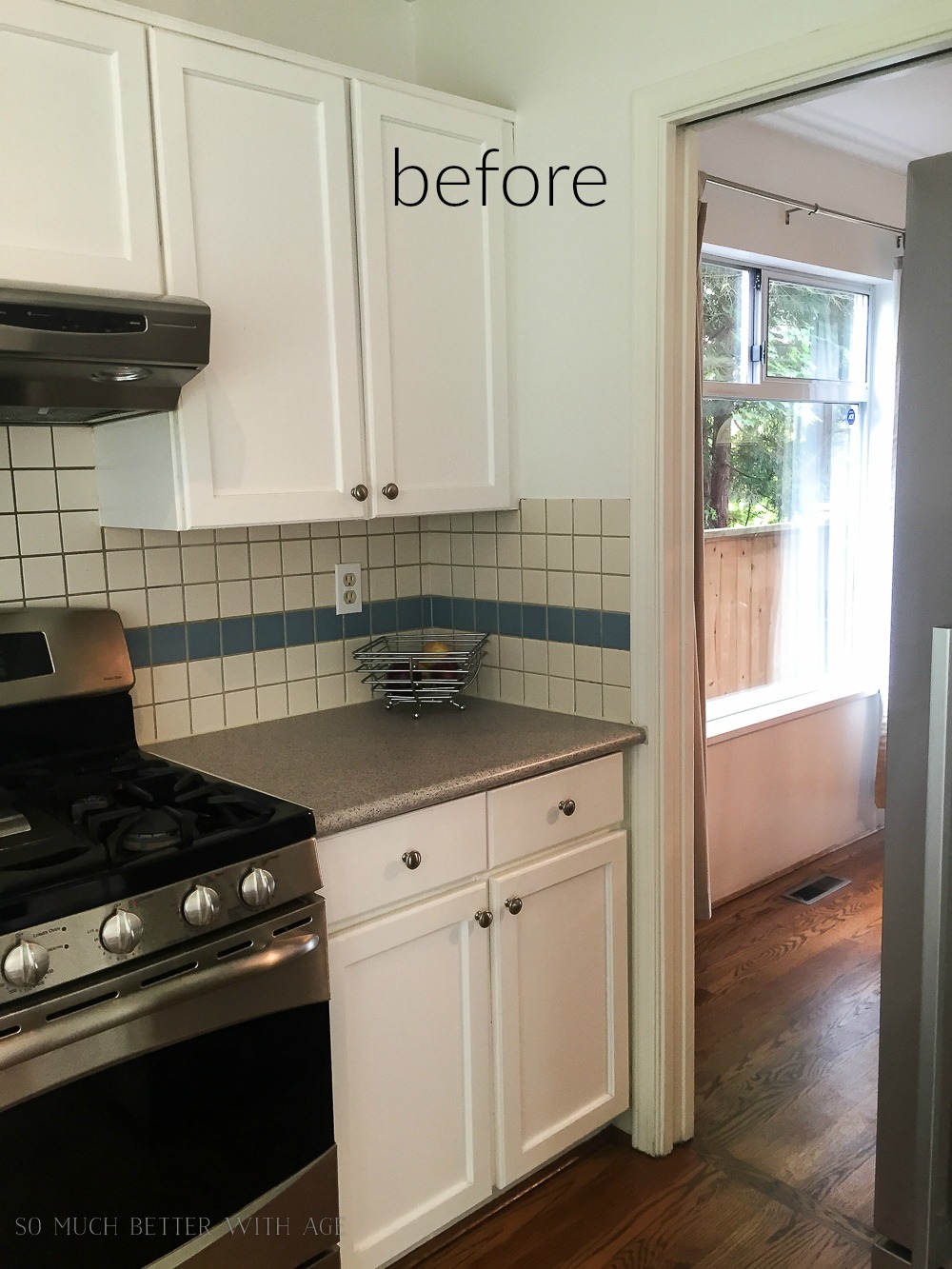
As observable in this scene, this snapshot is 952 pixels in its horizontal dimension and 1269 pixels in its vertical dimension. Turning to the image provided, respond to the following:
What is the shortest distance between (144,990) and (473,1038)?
28.5 inches

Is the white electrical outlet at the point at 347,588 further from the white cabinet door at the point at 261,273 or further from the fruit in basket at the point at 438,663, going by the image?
the white cabinet door at the point at 261,273

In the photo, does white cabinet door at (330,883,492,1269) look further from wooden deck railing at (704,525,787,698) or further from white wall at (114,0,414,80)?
wooden deck railing at (704,525,787,698)

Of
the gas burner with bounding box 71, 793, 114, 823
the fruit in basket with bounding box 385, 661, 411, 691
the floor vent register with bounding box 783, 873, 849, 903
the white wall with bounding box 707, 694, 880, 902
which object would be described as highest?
the fruit in basket with bounding box 385, 661, 411, 691

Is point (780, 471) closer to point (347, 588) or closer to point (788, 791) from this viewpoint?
point (788, 791)

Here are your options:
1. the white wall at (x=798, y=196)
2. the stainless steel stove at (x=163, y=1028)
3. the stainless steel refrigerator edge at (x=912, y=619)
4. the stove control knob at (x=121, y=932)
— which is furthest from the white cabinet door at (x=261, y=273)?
the white wall at (x=798, y=196)

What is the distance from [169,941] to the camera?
1473 millimetres

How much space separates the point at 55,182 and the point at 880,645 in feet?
11.7

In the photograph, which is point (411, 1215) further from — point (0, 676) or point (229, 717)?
point (0, 676)

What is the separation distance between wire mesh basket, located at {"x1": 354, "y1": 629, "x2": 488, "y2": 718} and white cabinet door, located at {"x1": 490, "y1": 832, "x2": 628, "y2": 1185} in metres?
0.48

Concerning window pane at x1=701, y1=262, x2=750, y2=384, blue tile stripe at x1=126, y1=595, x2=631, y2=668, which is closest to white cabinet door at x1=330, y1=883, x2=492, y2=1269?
blue tile stripe at x1=126, y1=595, x2=631, y2=668

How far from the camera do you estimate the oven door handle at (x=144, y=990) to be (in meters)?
1.34

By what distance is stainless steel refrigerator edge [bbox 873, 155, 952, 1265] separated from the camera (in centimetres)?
159

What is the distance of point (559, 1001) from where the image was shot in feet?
6.94

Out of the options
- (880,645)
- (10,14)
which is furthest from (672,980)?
(880,645)
